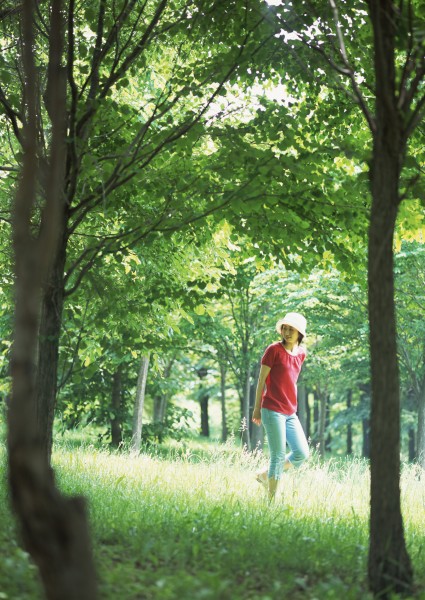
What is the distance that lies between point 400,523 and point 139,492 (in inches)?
125

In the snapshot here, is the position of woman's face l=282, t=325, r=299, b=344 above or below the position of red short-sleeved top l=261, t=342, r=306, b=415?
above

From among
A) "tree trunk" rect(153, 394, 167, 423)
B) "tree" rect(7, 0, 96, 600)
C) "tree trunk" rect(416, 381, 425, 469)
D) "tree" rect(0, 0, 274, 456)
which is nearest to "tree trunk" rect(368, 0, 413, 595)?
"tree" rect(0, 0, 274, 456)

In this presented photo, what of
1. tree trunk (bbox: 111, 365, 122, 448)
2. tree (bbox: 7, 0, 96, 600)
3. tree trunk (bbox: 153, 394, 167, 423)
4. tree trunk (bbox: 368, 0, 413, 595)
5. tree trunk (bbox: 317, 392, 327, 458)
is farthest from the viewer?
tree trunk (bbox: 317, 392, 327, 458)

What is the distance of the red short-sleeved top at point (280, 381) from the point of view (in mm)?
7625

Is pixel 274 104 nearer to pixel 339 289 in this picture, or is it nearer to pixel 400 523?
pixel 400 523

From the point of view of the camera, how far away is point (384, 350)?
4.14 meters

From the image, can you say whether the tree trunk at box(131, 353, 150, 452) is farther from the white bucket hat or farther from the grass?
the white bucket hat

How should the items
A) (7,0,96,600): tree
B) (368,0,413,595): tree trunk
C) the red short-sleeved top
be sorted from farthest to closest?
the red short-sleeved top
(368,0,413,595): tree trunk
(7,0,96,600): tree

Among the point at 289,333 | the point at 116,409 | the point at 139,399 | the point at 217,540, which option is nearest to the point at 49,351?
the point at 217,540

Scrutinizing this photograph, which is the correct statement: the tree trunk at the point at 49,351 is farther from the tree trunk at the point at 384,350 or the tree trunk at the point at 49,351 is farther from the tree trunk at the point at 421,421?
the tree trunk at the point at 421,421

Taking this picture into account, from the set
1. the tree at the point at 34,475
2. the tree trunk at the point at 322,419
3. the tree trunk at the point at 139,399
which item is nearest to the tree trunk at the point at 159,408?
the tree trunk at the point at 322,419

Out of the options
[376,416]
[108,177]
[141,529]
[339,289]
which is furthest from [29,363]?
[339,289]

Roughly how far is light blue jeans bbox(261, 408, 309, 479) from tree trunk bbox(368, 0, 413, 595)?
322cm

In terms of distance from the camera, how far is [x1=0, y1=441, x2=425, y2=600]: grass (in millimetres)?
3801
